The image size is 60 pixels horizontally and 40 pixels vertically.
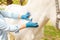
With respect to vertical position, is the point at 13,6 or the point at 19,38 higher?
the point at 13,6

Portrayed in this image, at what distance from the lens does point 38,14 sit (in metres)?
1.20

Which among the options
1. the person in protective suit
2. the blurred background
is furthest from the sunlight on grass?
the person in protective suit

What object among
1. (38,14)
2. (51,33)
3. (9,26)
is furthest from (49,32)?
(9,26)

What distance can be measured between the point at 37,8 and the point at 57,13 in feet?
0.43

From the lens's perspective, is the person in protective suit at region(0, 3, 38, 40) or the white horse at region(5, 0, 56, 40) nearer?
the person in protective suit at region(0, 3, 38, 40)

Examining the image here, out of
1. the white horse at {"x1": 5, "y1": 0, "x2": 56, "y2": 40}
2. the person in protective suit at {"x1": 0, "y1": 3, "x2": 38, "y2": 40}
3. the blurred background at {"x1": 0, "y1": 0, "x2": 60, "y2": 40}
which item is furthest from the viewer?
the blurred background at {"x1": 0, "y1": 0, "x2": 60, "y2": 40}

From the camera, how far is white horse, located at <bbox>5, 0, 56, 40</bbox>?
1170 mm

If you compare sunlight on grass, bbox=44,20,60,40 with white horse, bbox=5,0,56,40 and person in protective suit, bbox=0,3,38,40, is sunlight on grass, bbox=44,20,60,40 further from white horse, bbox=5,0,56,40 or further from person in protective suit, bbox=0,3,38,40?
person in protective suit, bbox=0,3,38,40

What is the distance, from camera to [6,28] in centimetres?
96

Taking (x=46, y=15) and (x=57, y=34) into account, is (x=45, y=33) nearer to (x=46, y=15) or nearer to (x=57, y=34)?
(x=57, y=34)

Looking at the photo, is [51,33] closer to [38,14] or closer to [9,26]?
[38,14]

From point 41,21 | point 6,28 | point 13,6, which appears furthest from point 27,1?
point 6,28

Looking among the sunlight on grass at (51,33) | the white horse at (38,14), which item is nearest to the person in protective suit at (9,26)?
the white horse at (38,14)

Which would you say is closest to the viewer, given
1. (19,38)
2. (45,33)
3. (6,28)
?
(6,28)
